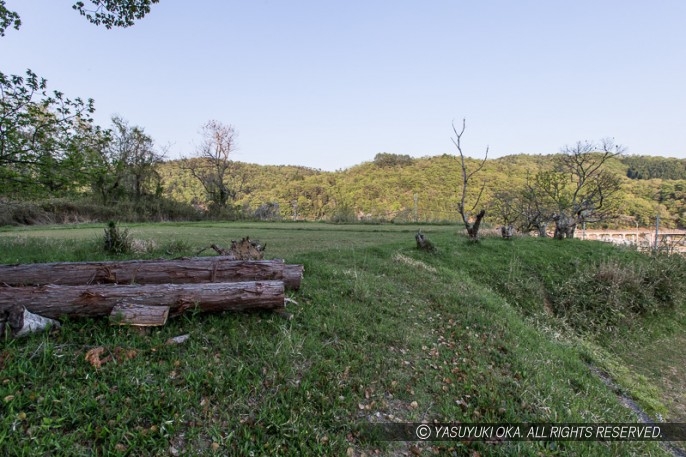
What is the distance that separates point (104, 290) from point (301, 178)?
37.2 m

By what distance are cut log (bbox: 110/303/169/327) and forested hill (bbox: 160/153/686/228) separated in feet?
59.2

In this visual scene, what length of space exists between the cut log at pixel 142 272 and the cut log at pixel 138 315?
2.55 feet

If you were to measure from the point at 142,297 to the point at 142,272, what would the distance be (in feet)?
2.68

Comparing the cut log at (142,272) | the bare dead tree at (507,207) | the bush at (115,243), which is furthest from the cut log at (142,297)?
the bare dead tree at (507,207)

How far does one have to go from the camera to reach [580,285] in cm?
729

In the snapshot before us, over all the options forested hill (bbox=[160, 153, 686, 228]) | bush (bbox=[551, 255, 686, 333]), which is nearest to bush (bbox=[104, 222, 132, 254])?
bush (bbox=[551, 255, 686, 333])

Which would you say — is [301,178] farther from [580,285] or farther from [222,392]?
[222,392]

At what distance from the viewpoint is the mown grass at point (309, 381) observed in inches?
76.5

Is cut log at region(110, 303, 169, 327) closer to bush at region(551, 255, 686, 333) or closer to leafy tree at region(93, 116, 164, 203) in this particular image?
bush at region(551, 255, 686, 333)

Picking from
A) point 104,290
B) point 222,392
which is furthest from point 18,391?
point 222,392

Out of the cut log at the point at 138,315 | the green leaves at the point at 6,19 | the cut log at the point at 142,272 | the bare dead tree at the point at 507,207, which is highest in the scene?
the green leaves at the point at 6,19

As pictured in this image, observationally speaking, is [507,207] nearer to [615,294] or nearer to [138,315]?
[615,294]

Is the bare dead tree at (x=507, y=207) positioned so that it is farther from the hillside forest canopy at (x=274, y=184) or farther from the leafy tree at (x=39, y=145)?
the leafy tree at (x=39, y=145)

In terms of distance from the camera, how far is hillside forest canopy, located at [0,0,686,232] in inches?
213
